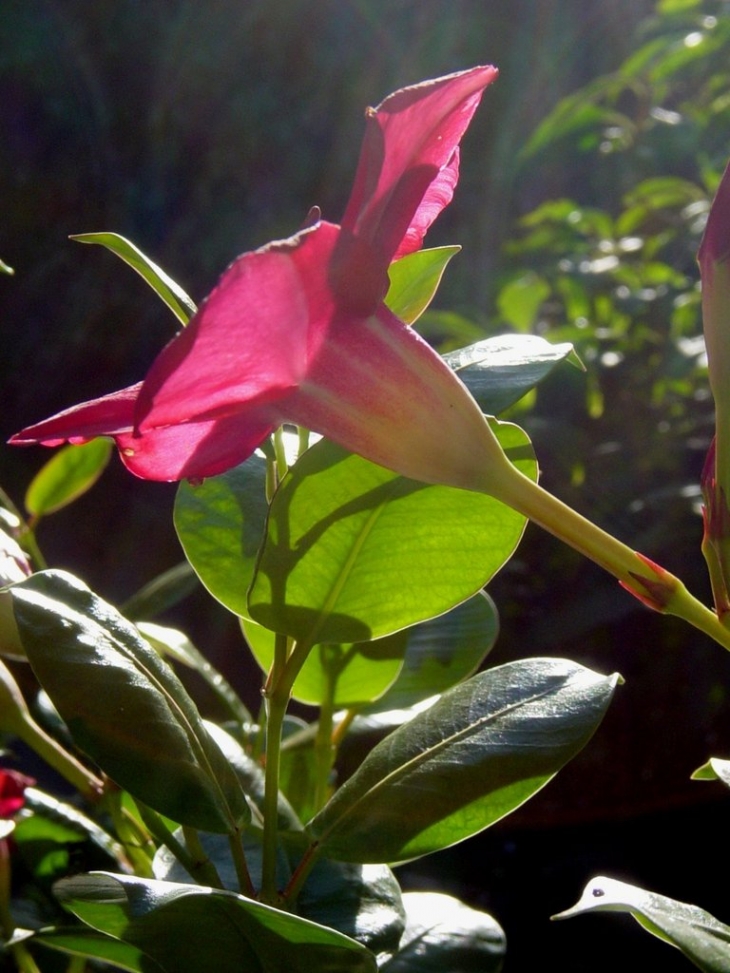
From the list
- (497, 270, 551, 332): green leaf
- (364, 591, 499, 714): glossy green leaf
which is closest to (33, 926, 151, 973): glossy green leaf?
(364, 591, 499, 714): glossy green leaf

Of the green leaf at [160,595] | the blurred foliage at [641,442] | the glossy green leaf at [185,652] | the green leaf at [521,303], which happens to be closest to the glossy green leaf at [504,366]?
the glossy green leaf at [185,652]

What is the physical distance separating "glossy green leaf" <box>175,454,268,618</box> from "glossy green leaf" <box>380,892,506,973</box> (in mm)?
194

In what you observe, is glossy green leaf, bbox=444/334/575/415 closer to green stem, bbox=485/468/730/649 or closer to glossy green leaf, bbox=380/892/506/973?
green stem, bbox=485/468/730/649

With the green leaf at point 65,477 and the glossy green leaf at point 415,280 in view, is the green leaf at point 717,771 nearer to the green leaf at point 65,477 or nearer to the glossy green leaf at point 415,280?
the glossy green leaf at point 415,280

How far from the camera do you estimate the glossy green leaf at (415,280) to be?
399 millimetres

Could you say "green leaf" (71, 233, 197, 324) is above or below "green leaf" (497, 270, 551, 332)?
above

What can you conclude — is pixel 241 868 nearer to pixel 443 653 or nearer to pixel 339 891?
pixel 339 891

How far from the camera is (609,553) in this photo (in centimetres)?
32

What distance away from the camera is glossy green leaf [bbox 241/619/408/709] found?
1.56ft

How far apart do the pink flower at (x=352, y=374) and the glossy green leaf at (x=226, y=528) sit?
0.09m

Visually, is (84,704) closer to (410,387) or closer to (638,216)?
(410,387)

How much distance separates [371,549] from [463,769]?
0.10m

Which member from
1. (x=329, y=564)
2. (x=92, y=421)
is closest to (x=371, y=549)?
(x=329, y=564)

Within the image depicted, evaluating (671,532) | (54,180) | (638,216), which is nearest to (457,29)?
(54,180)
